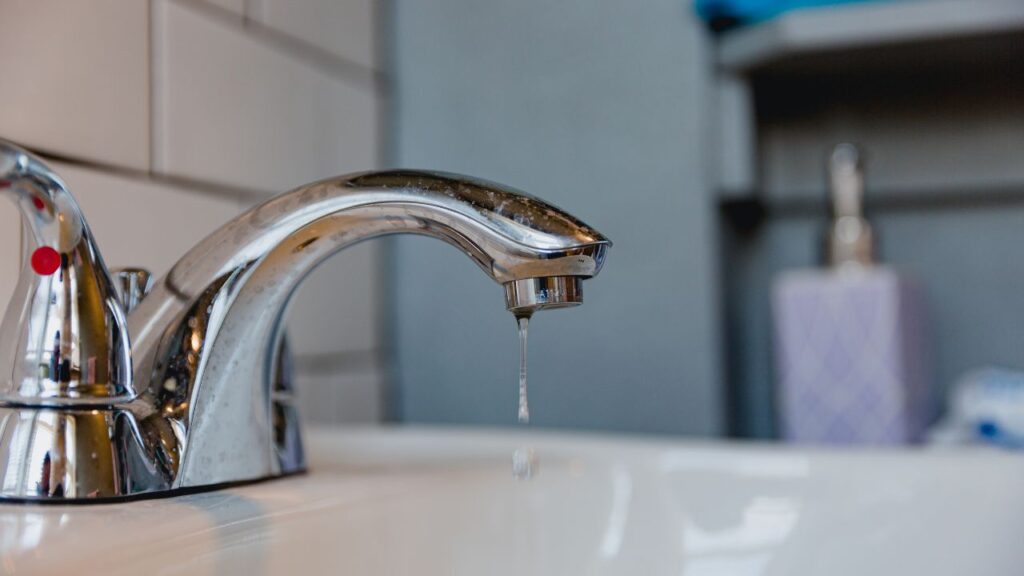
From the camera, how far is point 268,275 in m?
0.35

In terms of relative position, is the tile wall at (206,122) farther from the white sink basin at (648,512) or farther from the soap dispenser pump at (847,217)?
the soap dispenser pump at (847,217)

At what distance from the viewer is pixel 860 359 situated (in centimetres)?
63

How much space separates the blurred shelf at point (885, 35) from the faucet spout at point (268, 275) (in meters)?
0.37

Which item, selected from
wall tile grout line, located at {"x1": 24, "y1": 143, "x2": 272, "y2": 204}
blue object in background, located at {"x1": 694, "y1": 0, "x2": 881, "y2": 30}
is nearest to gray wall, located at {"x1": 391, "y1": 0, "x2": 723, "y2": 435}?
blue object in background, located at {"x1": 694, "y1": 0, "x2": 881, "y2": 30}

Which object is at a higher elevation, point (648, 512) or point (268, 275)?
point (268, 275)

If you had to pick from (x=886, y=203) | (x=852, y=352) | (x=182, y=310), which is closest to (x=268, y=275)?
(x=182, y=310)

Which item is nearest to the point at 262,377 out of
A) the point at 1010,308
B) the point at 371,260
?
the point at 371,260

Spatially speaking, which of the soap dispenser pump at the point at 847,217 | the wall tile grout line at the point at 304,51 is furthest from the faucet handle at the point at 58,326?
the soap dispenser pump at the point at 847,217

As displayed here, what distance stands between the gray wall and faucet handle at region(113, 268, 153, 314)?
1.11 ft

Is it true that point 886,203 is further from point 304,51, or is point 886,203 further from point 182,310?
point 182,310

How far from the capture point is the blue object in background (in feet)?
2.06

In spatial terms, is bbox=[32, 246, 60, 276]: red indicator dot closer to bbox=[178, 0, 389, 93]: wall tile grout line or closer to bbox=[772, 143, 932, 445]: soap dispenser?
bbox=[178, 0, 389, 93]: wall tile grout line

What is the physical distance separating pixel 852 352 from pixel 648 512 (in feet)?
0.82

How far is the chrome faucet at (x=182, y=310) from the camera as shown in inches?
11.9
